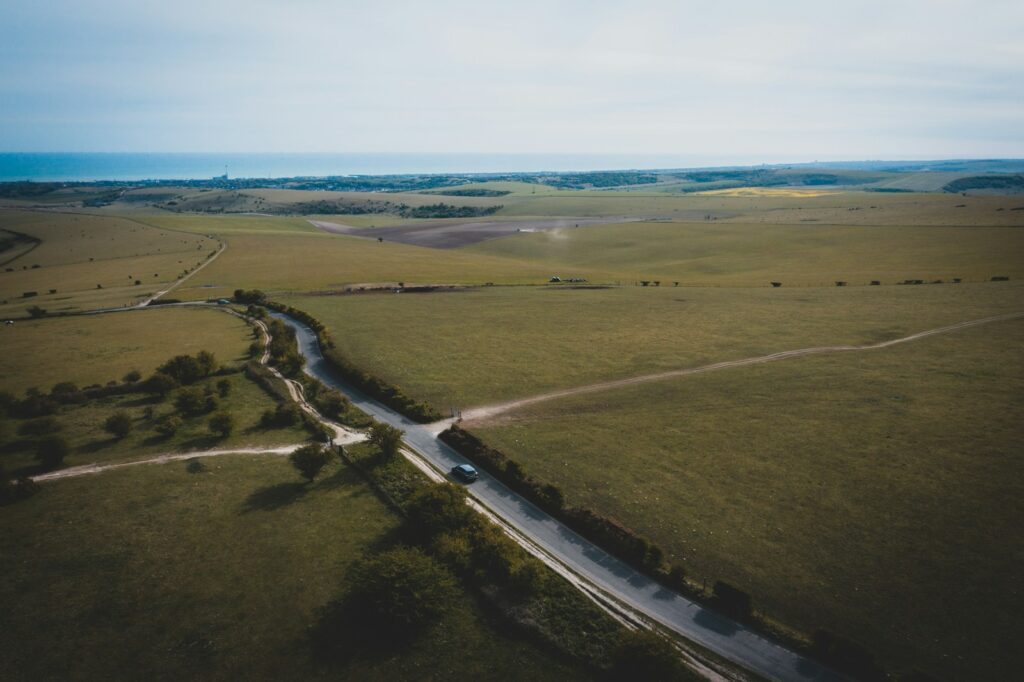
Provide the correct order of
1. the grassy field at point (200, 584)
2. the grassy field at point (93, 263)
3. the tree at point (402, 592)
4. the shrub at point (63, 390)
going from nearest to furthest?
the grassy field at point (200, 584), the tree at point (402, 592), the shrub at point (63, 390), the grassy field at point (93, 263)

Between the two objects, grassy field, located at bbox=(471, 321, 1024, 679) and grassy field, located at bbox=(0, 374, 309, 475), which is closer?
grassy field, located at bbox=(471, 321, 1024, 679)

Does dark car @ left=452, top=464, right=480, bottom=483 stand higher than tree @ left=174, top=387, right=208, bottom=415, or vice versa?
tree @ left=174, top=387, right=208, bottom=415

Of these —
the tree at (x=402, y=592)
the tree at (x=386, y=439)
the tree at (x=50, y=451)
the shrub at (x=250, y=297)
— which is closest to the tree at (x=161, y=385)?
the tree at (x=50, y=451)

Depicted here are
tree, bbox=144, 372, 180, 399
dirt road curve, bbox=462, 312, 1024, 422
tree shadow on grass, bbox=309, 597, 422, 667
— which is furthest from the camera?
tree, bbox=144, 372, 180, 399

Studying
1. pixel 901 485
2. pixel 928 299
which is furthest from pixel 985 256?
pixel 901 485

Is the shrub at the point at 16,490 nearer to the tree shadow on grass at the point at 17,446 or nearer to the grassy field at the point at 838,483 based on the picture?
the tree shadow on grass at the point at 17,446

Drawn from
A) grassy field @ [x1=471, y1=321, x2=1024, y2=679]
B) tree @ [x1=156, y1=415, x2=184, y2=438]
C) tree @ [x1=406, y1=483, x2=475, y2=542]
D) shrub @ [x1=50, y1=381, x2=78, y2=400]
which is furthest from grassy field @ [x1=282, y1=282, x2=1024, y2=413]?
shrub @ [x1=50, y1=381, x2=78, y2=400]

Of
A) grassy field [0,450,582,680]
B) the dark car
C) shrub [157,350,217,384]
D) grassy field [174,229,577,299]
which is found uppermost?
grassy field [174,229,577,299]

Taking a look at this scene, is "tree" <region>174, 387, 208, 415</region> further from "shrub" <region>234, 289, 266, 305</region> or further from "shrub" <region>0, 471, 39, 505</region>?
"shrub" <region>234, 289, 266, 305</region>
